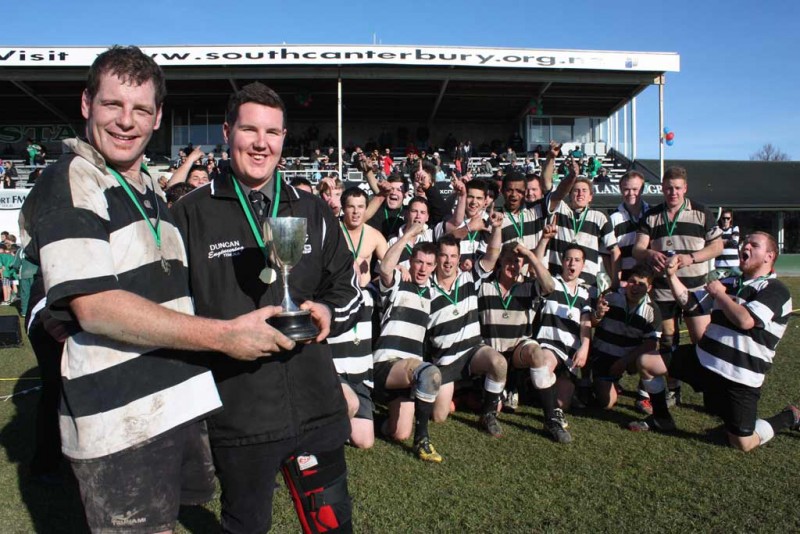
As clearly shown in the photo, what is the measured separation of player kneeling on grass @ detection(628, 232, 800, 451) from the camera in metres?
4.57

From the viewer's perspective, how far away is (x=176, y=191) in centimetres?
547

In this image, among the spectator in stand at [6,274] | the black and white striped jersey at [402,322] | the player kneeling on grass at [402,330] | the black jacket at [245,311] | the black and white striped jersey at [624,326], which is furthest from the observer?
the spectator in stand at [6,274]

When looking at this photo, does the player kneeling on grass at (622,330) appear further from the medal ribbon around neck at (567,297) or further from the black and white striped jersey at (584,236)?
the black and white striped jersey at (584,236)

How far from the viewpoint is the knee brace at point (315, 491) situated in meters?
2.27

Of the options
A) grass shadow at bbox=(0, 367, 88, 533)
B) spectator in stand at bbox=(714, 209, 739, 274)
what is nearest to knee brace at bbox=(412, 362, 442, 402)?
grass shadow at bbox=(0, 367, 88, 533)

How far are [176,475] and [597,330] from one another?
4867mm

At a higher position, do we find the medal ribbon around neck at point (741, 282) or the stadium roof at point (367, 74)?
the stadium roof at point (367, 74)

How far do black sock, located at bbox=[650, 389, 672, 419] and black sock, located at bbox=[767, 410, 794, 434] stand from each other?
0.76m

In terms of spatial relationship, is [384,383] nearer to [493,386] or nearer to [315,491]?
[493,386]

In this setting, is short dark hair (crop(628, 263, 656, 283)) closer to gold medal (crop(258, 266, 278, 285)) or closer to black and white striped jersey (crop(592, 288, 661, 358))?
black and white striped jersey (crop(592, 288, 661, 358))

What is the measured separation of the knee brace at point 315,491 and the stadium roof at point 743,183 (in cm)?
2562

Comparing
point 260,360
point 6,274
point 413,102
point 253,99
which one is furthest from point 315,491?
point 413,102

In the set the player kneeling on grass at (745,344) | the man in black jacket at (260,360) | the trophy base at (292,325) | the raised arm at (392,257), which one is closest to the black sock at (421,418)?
the raised arm at (392,257)

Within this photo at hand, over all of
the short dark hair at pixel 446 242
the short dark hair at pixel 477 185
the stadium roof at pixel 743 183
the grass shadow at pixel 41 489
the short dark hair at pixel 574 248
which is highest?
the stadium roof at pixel 743 183
